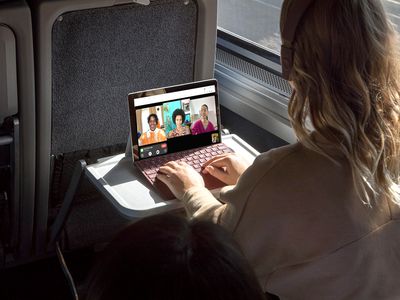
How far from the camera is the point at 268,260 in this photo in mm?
1618

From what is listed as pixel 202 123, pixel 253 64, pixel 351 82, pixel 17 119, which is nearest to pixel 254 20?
pixel 253 64

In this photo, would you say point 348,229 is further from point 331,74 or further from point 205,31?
point 205,31

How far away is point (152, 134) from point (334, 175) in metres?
0.59

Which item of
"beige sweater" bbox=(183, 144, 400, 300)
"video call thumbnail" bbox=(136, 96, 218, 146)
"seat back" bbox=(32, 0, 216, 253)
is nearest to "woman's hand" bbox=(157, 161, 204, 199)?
"video call thumbnail" bbox=(136, 96, 218, 146)

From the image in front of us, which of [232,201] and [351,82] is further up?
[351,82]

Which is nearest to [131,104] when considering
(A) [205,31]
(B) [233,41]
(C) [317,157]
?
(A) [205,31]

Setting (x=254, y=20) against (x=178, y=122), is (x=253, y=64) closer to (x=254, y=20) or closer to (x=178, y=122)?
(x=254, y=20)

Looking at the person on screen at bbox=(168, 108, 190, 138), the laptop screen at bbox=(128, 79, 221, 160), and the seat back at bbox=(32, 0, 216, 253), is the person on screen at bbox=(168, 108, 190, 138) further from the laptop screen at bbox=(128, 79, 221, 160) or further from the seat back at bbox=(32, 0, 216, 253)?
the seat back at bbox=(32, 0, 216, 253)

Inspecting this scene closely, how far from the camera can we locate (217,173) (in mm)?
1919

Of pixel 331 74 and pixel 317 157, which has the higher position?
pixel 331 74

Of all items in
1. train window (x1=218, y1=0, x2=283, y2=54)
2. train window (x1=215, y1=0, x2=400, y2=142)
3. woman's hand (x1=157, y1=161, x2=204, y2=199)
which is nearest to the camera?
woman's hand (x1=157, y1=161, x2=204, y2=199)

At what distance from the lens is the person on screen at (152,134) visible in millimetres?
1960

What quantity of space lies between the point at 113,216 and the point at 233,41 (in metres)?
0.92

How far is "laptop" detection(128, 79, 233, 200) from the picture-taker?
6.35 ft
